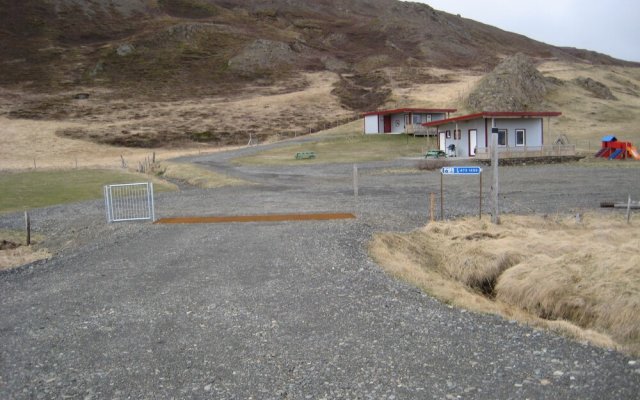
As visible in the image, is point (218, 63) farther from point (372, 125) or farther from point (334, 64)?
point (372, 125)

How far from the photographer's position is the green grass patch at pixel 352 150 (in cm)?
4528

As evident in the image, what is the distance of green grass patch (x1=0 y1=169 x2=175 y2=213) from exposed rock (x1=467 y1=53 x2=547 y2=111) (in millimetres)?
42669

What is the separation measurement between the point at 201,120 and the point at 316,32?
7731 centimetres

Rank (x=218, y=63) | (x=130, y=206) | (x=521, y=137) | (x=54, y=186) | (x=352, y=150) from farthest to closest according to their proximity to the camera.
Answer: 1. (x=218, y=63)
2. (x=352, y=150)
3. (x=521, y=137)
4. (x=54, y=186)
5. (x=130, y=206)

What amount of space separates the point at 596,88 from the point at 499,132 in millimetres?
44995

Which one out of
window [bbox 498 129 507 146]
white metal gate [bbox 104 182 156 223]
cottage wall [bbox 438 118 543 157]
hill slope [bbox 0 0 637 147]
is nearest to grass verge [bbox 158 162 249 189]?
white metal gate [bbox 104 182 156 223]

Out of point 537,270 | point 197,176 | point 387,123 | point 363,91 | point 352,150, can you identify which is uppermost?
point 363,91

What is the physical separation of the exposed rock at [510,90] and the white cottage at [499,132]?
19.5m

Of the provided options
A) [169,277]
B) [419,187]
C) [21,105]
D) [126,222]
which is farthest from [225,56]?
[169,277]

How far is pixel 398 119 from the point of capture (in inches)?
2431

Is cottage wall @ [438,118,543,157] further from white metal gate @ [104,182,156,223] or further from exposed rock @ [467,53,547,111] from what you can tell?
white metal gate @ [104,182,156,223]

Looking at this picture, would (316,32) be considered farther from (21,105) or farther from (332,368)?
(332,368)

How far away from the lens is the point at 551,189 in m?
24.1

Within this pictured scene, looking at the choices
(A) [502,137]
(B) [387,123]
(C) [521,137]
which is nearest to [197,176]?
(A) [502,137]
